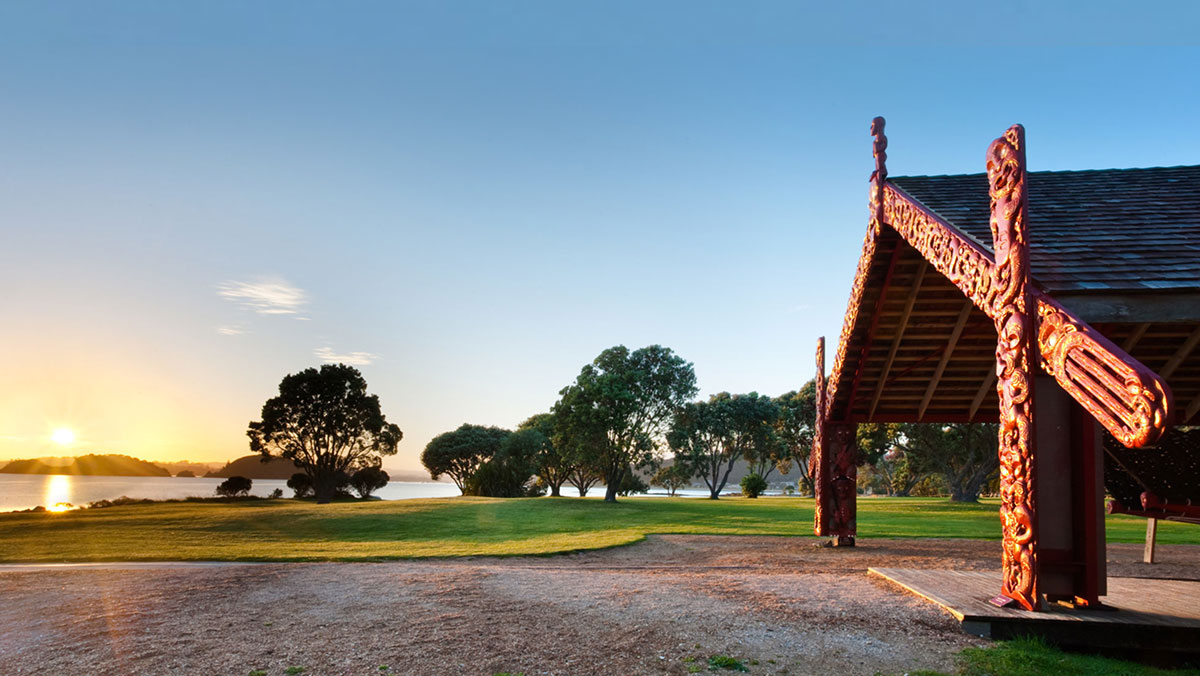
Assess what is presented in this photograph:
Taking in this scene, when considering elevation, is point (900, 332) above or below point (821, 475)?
above

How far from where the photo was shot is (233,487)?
4712 centimetres

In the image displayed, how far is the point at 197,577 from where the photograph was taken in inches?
382

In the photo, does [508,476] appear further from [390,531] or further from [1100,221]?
[1100,221]

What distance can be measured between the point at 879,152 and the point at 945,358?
4032 millimetres

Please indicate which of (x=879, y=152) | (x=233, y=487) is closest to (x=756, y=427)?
(x=233, y=487)

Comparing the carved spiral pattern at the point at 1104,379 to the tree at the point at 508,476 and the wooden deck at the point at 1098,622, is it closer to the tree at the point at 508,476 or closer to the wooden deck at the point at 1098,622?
the wooden deck at the point at 1098,622

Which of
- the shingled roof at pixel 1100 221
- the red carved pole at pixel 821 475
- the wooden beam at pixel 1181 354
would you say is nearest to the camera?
the shingled roof at pixel 1100 221

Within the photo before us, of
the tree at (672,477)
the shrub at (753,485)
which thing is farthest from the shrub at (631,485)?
the shrub at (753,485)

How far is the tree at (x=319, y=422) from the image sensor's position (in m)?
49.9

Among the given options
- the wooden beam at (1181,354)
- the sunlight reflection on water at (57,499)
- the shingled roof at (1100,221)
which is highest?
the shingled roof at (1100,221)

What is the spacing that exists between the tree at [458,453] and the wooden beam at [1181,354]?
62122mm

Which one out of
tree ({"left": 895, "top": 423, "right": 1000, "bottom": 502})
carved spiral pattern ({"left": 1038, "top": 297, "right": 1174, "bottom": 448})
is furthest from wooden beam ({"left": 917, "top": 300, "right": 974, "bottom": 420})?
tree ({"left": 895, "top": 423, "right": 1000, "bottom": 502})

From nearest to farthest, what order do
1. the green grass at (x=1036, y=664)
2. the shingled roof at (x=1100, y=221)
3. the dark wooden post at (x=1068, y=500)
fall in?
the green grass at (x=1036, y=664) < the dark wooden post at (x=1068, y=500) < the shingled roof at (x=1100, y=221)

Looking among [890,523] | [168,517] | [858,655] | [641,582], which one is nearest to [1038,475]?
[858,655]
